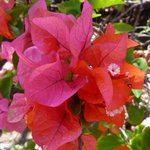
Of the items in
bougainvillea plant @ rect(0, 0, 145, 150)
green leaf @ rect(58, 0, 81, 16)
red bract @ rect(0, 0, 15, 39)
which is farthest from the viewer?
green leaf @ rect(58, 0, 81, 16)

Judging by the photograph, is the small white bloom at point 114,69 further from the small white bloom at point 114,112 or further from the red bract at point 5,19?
the red bract at point 5,19

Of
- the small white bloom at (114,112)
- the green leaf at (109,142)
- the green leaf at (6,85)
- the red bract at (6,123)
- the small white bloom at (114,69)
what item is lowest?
the green leaf at (109,142)

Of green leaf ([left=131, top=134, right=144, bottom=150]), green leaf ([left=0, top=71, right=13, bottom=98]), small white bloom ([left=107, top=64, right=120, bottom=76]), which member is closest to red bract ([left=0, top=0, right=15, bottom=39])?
green leaf ([left=0, top=71, right=13, bottom=98])

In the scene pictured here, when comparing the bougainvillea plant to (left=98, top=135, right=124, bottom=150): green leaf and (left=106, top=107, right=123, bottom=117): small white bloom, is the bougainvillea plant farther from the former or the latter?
(left=98, top=135, right=124, bottom=150): green leaf

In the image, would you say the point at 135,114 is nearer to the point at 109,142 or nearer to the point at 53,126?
the point at 109,142

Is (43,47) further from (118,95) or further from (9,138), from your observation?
(9,138)

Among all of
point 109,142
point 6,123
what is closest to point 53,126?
point 6,123

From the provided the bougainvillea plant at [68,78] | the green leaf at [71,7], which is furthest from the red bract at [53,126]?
the green leaf at [71,7]

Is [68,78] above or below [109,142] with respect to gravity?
above
